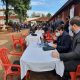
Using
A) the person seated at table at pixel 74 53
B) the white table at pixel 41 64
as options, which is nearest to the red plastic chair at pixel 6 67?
the white table at pixel 41 64

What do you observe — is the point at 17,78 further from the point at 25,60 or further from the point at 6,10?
the point at 6,10

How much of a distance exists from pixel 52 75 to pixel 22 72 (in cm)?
270

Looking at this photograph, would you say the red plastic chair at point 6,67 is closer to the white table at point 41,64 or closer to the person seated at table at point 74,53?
the white table at point 41,64

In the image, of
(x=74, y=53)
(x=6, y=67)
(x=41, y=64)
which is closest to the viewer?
(x=74, y=53)

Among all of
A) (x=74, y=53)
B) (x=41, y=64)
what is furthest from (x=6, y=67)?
(x=74, y=53)

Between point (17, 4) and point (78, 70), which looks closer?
point (78, 70)

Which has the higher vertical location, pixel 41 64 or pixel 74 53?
pixel 74 53

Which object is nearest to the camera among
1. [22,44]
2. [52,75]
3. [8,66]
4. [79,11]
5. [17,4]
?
[8,66]

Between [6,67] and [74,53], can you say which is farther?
[6,67]

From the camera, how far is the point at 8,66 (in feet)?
20.3

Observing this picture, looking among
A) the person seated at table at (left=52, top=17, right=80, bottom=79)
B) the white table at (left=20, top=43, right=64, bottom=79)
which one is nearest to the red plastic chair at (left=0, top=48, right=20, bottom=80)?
the white table at (left=20, top=43, right=64, bottom=79)

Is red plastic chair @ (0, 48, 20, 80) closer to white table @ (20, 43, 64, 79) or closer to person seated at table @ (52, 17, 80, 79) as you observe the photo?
white table @ (20, 43, 64, 79)

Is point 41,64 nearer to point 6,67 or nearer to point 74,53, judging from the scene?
point 74,53

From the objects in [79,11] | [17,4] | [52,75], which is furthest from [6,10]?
[52,75]
